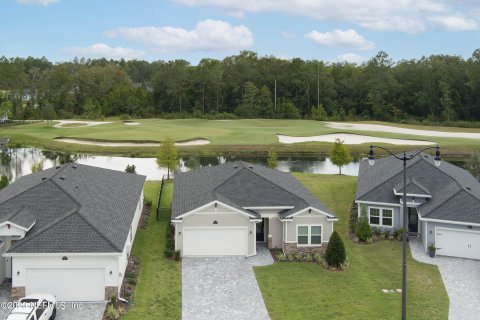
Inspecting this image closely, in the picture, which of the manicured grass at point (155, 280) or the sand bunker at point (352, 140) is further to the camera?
the sand bunker at point (352, 140)

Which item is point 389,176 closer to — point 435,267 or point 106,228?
point 435,267

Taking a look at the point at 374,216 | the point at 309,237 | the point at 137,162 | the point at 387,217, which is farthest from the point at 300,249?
the point at 137,162

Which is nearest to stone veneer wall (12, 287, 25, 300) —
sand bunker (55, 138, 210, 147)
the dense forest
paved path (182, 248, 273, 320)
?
paved path (182, 248, 273, 320)

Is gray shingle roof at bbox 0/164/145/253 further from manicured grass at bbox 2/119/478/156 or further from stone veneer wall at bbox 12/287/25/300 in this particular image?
manicured grass at bbox 2/119/478/156

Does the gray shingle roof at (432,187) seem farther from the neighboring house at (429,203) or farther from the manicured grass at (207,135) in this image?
the manicured grass at (207,135)

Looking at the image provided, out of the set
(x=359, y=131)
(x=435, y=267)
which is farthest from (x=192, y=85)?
(x=435, y=267)

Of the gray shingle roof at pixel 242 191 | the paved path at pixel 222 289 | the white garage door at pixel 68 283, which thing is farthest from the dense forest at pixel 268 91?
the white garage door at pixel 68 283
